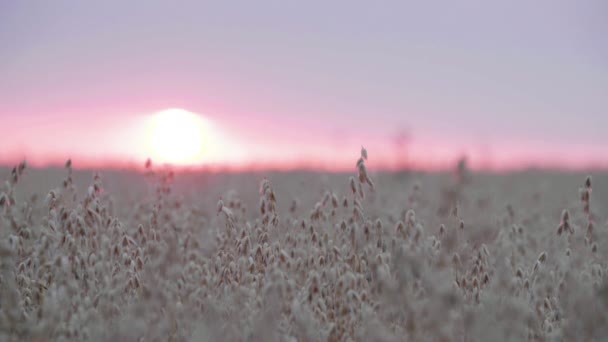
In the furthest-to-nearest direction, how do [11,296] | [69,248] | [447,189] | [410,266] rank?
[69,248] < [11,296] < [410,266] < [447,189]

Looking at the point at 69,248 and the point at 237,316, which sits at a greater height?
the point at 69,248

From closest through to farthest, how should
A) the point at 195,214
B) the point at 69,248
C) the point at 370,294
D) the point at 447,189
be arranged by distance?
the point at 447,189, the point at 69,248, the point at 370,294, the point at 195,214

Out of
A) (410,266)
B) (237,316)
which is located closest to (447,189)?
(410,266)

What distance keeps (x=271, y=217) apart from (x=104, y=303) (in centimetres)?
155

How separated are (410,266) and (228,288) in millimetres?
1990

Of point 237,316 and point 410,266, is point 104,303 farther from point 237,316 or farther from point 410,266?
point 410,266

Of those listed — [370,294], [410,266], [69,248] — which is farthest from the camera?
[370,294]

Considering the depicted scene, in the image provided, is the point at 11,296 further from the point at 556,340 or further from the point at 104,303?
the point at 556,340

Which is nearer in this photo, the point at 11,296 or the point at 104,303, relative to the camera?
the point at 11,296

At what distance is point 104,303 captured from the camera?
4637 millimetres

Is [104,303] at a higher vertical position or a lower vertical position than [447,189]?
lower

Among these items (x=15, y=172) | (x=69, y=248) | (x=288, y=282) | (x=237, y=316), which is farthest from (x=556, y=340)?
(x=15, y=172)

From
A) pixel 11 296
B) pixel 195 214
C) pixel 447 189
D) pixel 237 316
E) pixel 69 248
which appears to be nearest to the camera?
pixel 447 189

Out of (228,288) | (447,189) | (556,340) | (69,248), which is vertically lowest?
(556,340)
